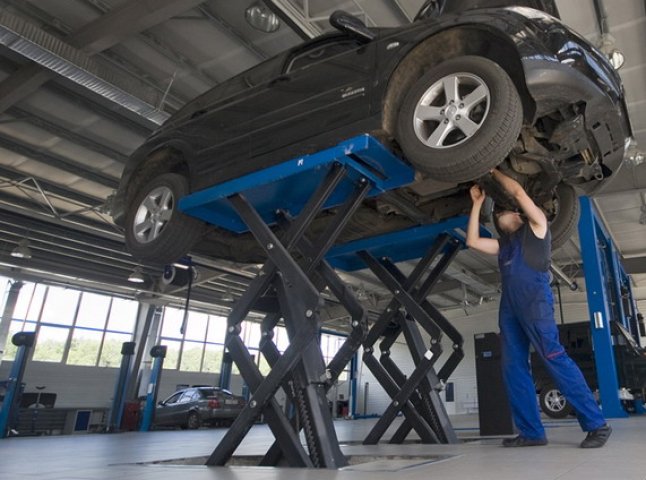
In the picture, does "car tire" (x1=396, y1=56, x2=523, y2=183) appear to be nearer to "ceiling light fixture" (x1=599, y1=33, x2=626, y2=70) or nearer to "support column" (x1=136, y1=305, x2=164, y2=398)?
"ceiling light fixture" (x1=599, y1=33, x2=626, y2=70)

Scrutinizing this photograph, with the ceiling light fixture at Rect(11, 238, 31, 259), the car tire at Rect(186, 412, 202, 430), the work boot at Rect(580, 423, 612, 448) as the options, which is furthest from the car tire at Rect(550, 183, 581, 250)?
the car tire at Rect(186, 412, 202, 430)

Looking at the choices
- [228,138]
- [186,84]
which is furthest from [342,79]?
[186,84]

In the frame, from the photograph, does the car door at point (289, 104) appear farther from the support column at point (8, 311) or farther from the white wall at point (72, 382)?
the white wall at point (72, 382)

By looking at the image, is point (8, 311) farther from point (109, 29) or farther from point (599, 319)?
point (599, 319)

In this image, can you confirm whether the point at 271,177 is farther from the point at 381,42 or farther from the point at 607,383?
the point at 607,383

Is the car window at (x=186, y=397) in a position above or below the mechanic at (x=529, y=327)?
below

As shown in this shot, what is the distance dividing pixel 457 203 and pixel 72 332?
1589cm

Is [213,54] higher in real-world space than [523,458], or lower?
higher

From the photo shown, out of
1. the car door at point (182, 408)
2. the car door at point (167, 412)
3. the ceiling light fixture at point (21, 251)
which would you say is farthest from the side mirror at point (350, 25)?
the car door at point (167, 412)

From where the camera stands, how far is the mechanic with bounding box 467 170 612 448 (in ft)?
8.30

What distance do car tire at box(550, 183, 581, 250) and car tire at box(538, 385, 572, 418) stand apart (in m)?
6.24

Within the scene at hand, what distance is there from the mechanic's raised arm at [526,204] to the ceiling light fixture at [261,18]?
3412 millimetres

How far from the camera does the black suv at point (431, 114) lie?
236 centimetres

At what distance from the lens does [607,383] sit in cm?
635
